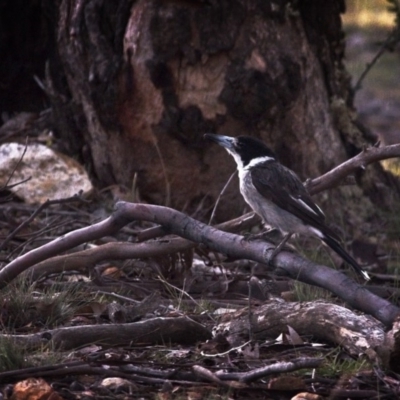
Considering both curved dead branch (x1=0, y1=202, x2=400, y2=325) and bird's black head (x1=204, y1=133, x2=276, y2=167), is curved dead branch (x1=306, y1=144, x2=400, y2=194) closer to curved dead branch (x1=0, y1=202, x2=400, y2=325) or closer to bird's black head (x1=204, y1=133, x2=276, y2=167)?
bird's black head (x1=204, y1=133, x2=276, y2=167)

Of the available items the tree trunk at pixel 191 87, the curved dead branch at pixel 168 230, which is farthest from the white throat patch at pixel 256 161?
the curved dead branch at pixel 168 230

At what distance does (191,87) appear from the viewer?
6.75 metres

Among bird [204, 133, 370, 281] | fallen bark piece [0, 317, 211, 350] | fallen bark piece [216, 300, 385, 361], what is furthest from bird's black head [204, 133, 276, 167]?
fallen bark piece [0, 317, 211, 350]

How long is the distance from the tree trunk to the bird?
0.90 meters

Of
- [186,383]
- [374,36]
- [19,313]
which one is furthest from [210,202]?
[374,36]

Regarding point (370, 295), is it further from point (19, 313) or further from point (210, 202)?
point (210, 202)

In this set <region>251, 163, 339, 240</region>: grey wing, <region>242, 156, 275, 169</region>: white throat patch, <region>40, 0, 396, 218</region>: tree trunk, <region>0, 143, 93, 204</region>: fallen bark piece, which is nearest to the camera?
<region>251, 163, 339, 240</region>: grey wing

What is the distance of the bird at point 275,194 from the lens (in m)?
5.38

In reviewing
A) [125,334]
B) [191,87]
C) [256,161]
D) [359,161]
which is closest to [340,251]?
[359,161]

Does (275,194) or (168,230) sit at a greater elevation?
(168,230)

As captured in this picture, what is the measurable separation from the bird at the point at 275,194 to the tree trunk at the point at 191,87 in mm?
905

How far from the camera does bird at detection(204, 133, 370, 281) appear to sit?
5.38 metres

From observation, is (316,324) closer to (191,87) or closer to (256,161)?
(256,161)

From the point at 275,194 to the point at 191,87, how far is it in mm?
1460
